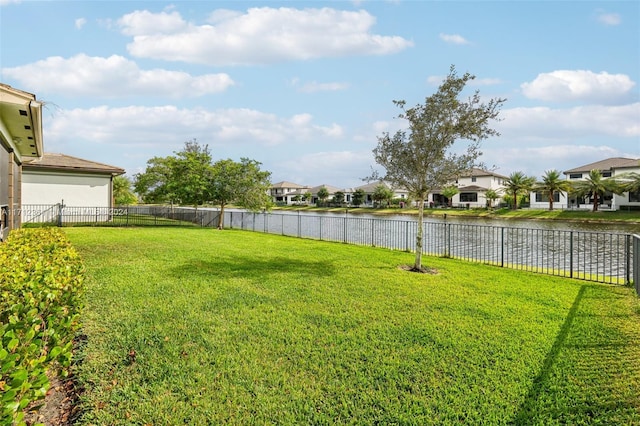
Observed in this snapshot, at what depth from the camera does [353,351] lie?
3.95 m

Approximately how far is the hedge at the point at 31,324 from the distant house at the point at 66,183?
19.7m

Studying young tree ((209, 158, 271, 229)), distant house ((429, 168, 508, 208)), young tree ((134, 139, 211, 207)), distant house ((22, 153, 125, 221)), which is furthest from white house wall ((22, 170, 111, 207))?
distant house ((429, 168, 508, 208))

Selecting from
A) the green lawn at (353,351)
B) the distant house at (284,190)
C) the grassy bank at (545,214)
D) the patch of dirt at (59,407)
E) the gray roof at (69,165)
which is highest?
the distant house at (284,190)

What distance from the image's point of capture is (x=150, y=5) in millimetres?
9945

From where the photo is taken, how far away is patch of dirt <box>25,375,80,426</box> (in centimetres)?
288

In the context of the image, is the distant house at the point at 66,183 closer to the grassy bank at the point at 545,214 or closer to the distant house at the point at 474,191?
the grassy bank at the point at 545,214

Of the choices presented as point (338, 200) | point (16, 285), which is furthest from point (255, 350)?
point (338, 200)

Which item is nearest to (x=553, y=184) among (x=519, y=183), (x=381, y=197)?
(x=519, y=183)

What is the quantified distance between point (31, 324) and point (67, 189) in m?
22.6

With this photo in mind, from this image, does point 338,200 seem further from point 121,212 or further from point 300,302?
point 300,302

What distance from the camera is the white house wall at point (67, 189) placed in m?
19.5

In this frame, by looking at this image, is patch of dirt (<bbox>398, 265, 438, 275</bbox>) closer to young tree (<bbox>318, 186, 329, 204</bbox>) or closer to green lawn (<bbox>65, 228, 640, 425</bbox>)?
green lawn (<bbox>65, 228, 640, 425</bbox>)

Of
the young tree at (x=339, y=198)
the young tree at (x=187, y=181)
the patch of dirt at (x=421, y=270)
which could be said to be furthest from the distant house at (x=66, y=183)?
the young tree at (x=339, y=198)

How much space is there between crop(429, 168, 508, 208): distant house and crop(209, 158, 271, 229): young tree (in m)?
37.8
